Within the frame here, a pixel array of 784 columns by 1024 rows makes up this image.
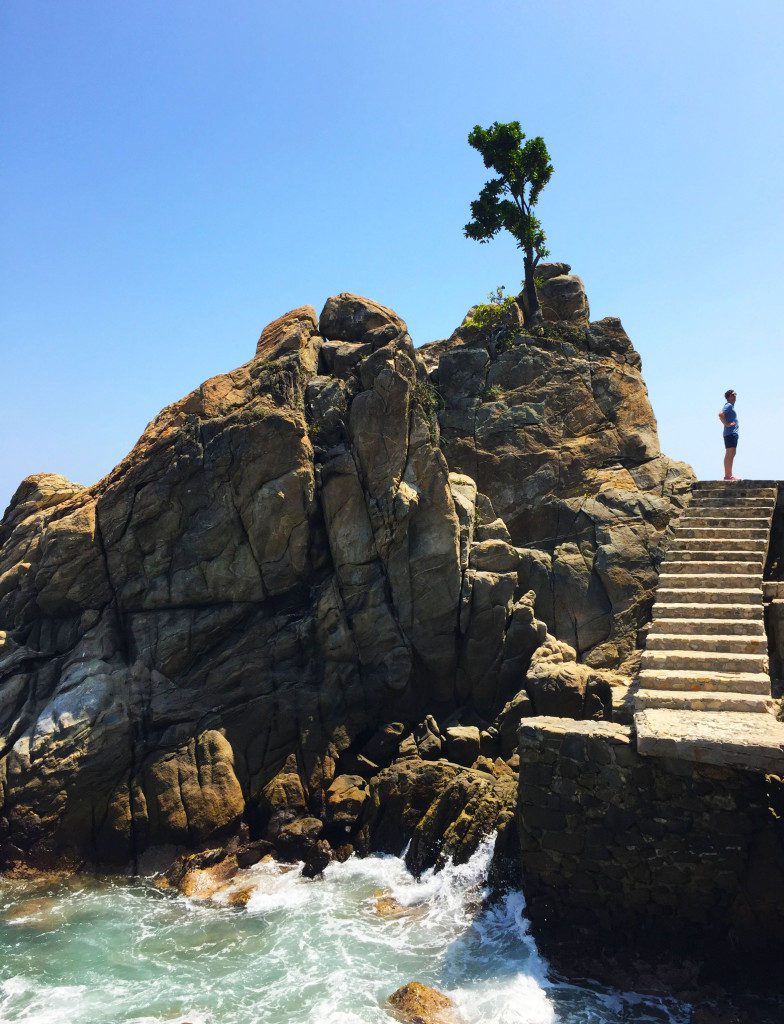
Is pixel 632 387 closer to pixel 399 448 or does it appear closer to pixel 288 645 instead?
pixel 399 448

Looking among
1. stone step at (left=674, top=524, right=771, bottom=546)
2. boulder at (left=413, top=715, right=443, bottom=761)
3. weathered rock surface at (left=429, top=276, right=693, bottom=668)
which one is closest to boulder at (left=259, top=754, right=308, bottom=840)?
boulder at (left=413, top=715, right=443, bottom=761)

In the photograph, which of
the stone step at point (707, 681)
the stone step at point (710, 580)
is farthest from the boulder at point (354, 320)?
the stone step at point (707, 681)

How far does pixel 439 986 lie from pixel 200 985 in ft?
15.5

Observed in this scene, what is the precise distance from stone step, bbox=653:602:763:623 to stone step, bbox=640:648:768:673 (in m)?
1.19

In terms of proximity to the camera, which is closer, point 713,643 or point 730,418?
point 713,643

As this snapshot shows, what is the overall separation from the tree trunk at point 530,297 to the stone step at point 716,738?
71.9ft

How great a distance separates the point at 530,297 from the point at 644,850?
81.7 feet

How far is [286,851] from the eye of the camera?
19172 mm

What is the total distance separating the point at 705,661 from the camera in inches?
617

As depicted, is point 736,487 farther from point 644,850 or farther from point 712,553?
point 644,850

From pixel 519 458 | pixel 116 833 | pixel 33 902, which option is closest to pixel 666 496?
pixel 519 458

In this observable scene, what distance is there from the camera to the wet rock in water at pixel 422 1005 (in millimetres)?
12883

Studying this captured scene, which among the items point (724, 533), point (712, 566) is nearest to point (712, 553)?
point (712, 566)

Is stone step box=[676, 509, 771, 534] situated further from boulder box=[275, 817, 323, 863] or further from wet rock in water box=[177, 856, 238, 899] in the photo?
wet rock in water box=[177, 856, 238, 899]
